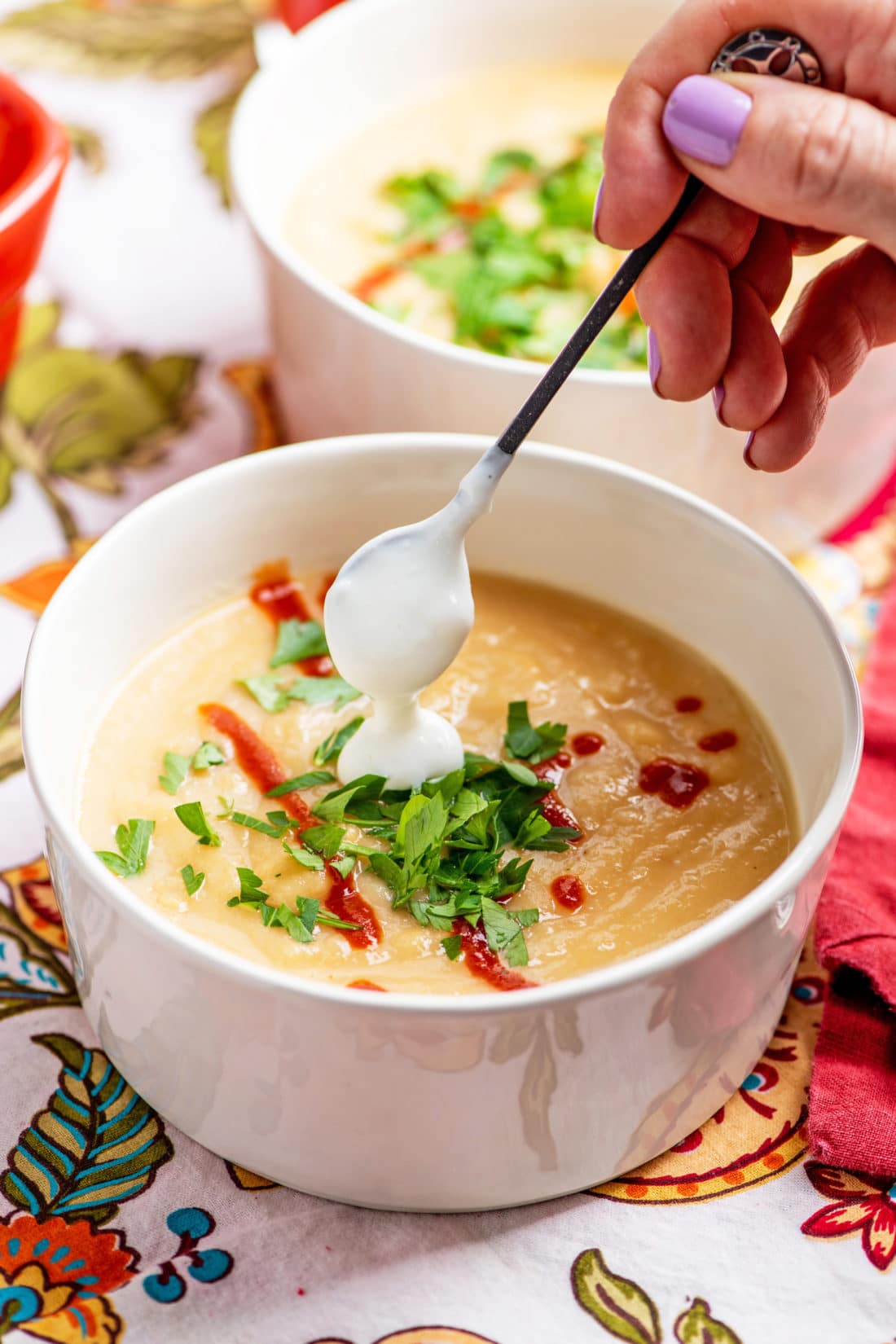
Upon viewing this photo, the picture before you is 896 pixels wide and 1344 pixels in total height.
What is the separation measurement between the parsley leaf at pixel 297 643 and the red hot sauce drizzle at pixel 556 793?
302 millimetres

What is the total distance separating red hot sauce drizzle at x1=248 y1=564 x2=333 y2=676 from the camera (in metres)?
1.81

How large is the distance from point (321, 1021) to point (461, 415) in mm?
956

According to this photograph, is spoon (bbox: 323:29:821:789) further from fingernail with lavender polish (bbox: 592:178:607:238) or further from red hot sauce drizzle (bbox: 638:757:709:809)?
red hot sauce drizzle (bbox: 638:757:709:809)

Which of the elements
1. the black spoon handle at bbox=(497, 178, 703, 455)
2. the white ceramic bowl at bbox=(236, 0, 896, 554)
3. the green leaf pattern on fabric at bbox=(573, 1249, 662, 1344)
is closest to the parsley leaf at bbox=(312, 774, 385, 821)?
the black spoon handle at bbox=(497, 178, 703, 455)

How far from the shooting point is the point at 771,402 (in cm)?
150

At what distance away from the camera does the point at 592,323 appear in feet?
4.21

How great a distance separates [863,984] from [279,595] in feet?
2.61

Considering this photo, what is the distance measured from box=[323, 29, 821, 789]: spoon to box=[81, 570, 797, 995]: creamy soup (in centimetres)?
4

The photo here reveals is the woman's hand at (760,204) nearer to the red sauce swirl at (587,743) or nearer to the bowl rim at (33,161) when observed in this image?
the red sauce swirl at (587,743)

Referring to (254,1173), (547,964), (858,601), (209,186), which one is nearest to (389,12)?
(209,186)

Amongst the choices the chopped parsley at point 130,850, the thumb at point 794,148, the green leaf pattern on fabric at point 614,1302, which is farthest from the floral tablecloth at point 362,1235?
the thumb at point 794,148

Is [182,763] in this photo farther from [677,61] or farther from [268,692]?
[677,61]

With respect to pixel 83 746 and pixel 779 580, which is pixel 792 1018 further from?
pixel 83 746

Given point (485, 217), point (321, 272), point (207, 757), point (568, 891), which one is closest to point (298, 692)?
point (207, 757)
